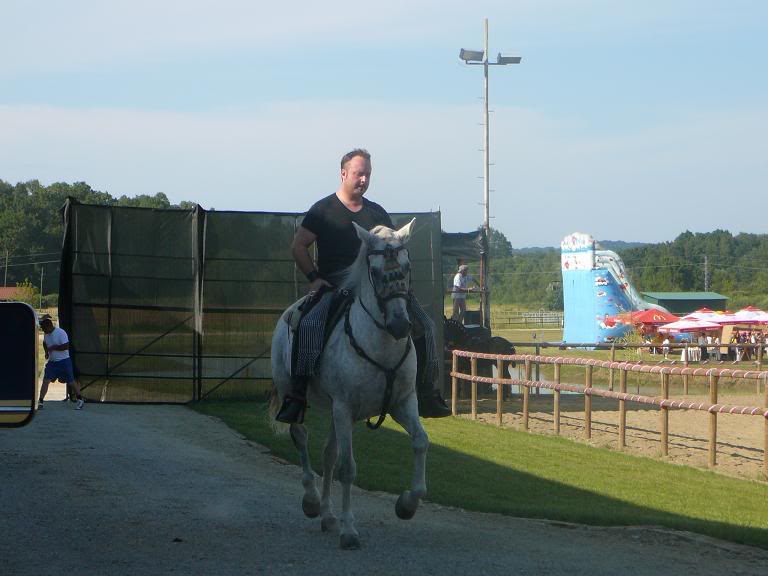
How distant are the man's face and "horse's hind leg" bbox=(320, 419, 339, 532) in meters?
1.86

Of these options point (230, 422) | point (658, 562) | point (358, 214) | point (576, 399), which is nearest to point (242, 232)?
point (230, 422)

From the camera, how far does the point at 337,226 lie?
27.5 ft

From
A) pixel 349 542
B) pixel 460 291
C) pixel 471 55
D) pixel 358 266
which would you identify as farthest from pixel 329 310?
pixel 471 55

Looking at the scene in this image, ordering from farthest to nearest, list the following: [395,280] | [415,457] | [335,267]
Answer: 1. [335,267]
2. [415,457]
3. [395,280]

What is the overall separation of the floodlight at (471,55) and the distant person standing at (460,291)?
60.0 feet

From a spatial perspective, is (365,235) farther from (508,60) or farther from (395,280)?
(508,60)

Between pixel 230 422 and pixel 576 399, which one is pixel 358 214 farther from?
pixel 576 399

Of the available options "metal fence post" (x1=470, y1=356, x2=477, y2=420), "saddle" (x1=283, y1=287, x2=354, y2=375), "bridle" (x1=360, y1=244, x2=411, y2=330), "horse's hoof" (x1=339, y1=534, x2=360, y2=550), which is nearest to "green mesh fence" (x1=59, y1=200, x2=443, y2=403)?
"metal fence post" (x1=470, y1=356, x2=477, y2=420)

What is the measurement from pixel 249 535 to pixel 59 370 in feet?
40.2

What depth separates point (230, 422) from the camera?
57.3 ft

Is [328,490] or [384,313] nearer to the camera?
[384,313]

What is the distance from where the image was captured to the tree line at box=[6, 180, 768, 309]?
8606 centimetres

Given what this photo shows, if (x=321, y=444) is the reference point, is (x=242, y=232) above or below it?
above

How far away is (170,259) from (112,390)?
2.84 m
